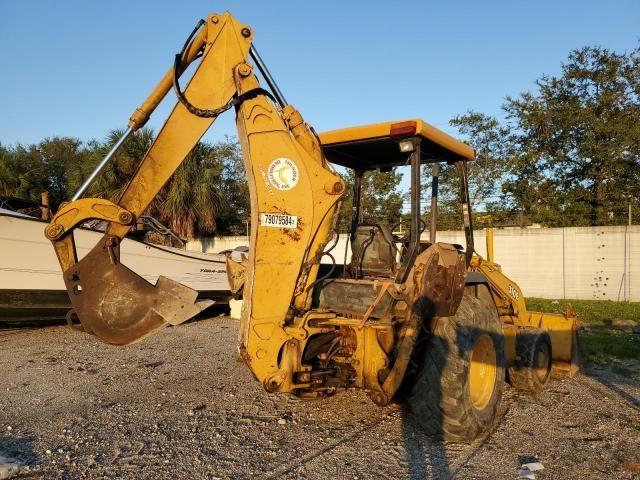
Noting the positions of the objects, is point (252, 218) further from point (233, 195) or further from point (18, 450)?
point (233, 195)

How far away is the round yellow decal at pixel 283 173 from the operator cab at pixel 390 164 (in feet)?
2.54

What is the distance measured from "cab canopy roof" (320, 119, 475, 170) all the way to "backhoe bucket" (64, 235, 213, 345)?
1849mm

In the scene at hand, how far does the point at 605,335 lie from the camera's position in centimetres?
893

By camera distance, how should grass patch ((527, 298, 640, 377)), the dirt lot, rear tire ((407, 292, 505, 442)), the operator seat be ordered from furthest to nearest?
1. grass patch ((527, 298, 640, 377))
2. the operator seat
3. rear tire ((407, 292, 505, 442))
4. the dirt lot

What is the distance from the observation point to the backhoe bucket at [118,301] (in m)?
3.92

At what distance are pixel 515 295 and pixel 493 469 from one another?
2.79 metres

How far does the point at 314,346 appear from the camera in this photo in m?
4.20

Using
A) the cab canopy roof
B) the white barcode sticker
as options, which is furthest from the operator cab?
the white barcode sticker

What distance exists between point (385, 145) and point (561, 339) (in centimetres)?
325

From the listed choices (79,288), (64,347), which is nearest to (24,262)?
(64,347)

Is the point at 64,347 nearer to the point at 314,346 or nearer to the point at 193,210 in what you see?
the point at 314,346

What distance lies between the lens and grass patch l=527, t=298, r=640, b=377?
7.09 meters

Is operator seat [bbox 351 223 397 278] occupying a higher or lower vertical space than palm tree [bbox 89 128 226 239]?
lower

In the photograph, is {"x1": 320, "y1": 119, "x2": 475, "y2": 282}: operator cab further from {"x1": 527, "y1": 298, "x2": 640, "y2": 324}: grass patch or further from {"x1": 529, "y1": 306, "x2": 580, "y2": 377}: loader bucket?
{"x1": 527, "y1": 298, "x2": 640, "y2": 324}: grass patch
